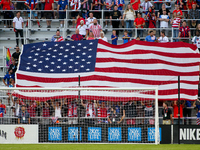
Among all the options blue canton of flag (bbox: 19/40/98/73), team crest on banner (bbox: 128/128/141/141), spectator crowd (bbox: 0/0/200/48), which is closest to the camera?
team crest on banner (bbox: 128/128/141/141)

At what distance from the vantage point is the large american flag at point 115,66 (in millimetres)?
20125

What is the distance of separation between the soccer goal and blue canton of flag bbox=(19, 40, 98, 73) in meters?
2.43

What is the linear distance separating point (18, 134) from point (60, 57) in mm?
5762

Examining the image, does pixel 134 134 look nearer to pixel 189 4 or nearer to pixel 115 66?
pixel 115 66

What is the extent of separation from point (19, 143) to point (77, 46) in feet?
22.7

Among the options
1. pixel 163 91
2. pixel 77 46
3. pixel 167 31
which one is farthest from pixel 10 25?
pixel 163 91

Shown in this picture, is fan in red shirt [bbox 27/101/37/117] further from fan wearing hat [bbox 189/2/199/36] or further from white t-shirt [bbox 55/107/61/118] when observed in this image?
fan wearing hat [bbox 189/2/199/36]

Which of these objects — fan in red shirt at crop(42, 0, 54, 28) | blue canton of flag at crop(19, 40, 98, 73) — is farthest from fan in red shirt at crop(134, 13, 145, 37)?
fan in red shirt at crop(42, 0, 54, 28)

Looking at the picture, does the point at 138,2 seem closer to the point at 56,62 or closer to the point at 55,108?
the point at 56,62

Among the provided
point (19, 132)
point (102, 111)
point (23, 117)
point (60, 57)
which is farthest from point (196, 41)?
point (19, 132)

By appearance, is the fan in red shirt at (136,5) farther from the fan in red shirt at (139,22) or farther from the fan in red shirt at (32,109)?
the fan in red shirt at (32,109)

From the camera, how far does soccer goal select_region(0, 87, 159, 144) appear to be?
17.2m

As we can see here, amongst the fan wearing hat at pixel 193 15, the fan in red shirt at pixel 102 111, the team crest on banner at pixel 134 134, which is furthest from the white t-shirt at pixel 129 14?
the team crest on banner at pixel 134 134

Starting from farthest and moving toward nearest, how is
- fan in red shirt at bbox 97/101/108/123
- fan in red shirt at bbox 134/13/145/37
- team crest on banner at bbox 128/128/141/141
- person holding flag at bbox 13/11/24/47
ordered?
person holding flag at bbox 13/11/24/47 → fan in red shirt at bbox 134/13/145/37 → fan in red shirt at bbox 97/101/108/123 → team crest on banner at bbox 128/128/141/141
